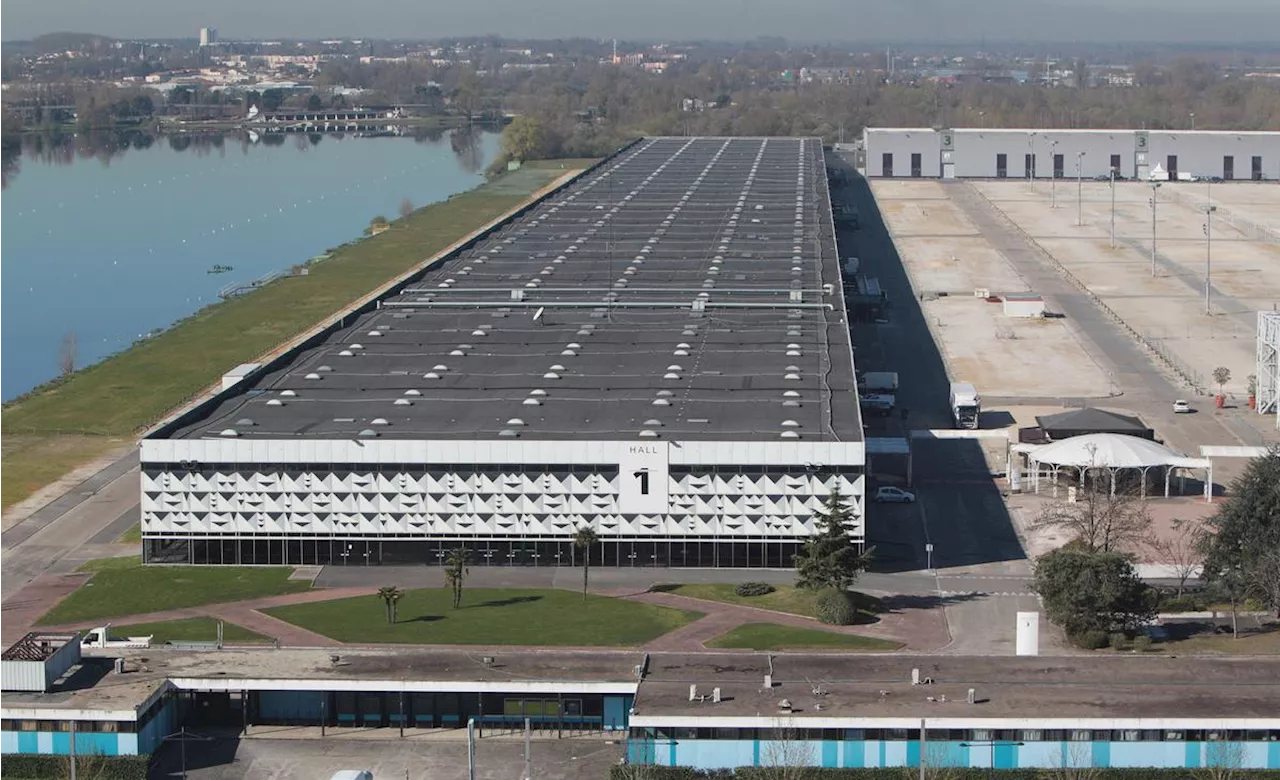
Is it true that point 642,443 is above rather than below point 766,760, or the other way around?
above

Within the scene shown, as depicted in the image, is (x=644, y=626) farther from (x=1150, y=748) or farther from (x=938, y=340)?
(x=938, y=340)

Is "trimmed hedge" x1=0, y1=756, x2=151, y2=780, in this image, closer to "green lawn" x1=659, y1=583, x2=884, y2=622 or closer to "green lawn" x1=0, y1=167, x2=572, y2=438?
"green lawn" x1=659, y1=583, x2=884, y2=622

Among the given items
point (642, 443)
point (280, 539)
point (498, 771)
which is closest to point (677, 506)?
point (642, 443)

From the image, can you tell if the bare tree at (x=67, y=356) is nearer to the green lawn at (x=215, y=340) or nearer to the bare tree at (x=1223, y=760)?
the green lawn at (x=215, y=340)

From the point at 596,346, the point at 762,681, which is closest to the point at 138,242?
the point at 596,346

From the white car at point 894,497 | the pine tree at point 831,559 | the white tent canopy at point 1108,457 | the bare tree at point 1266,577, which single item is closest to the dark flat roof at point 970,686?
the bare tree at point 1266,577

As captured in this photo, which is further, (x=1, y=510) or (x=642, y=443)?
(x=1, y=510)

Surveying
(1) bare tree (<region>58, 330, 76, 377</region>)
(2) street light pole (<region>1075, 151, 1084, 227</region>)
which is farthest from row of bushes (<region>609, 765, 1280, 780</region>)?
(2) street light pole (<region>1075, 151, 1084, 227</region>)

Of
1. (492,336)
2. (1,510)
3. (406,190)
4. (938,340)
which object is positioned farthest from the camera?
(406,190)
